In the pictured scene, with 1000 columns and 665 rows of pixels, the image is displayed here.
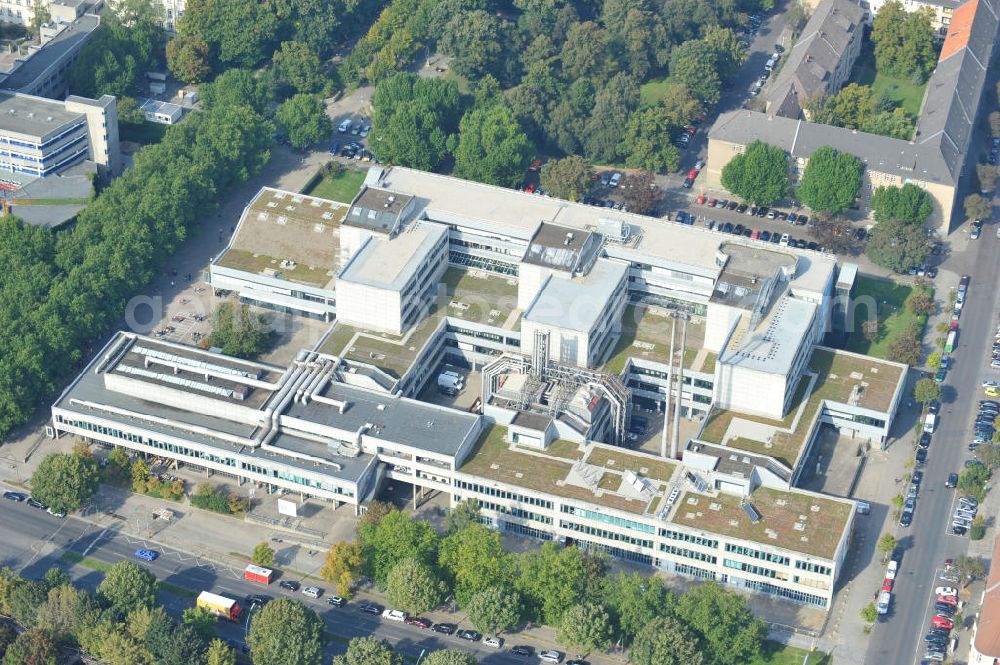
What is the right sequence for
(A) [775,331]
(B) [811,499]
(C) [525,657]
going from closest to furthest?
(C) [525,657] < (B) [811,499] < (A) [775,331]

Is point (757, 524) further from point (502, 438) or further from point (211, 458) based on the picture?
point (211, 458)

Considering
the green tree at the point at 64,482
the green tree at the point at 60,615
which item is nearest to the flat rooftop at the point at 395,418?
the green tree at the point at 64,482

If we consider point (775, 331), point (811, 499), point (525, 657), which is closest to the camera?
point (525, 657)

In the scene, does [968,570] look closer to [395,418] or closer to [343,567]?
[395,418]

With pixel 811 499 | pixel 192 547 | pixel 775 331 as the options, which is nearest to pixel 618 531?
pixel 811 499

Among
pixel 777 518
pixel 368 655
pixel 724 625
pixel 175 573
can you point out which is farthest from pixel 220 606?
pixel 777 518

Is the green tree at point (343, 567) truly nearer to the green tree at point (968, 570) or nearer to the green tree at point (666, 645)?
the green tree at point (666, 645)

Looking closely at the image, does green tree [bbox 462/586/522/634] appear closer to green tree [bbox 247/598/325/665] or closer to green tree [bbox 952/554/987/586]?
green tree [bbox 247/598/325/665]
